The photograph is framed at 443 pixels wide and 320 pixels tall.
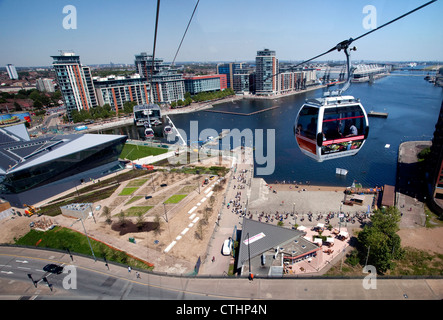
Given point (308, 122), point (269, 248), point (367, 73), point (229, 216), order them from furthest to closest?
point (367, 73), point (229, 216), point (269, 248), point (308, 122)

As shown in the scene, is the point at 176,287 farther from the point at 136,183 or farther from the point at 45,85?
the point at 45,85

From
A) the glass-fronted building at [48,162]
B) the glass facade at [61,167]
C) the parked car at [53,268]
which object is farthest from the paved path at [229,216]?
the glass-fronted building at [48,162]

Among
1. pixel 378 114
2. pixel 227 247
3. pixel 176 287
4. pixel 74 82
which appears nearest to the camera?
pixel 176 287

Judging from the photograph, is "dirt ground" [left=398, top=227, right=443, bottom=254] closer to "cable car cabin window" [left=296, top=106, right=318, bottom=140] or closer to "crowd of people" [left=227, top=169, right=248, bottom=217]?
"crowd of people" [left=227, top=169, right=248, bottom=217]

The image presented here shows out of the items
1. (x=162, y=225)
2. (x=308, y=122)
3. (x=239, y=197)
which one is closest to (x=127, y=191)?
(x=162, y=225)

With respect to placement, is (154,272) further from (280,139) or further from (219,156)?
(280,139)

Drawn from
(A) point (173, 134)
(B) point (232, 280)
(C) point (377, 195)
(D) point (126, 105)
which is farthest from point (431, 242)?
(D) point (126, 105)

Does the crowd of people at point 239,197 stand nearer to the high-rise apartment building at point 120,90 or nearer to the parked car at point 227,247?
the parked car at point 227,247
